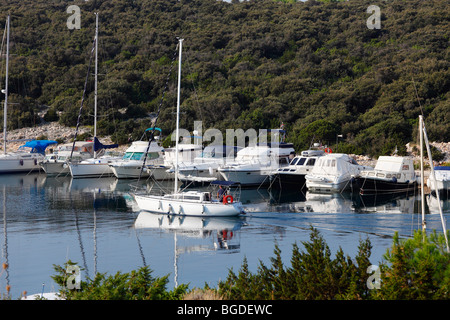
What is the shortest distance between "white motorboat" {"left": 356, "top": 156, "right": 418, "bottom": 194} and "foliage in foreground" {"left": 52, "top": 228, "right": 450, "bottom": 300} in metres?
22.9

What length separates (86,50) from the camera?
72562 millimetres

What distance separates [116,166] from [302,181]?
44.1 feet

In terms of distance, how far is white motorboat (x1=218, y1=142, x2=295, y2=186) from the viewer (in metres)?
35.2

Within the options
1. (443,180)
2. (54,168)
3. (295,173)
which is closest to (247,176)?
(295,173)

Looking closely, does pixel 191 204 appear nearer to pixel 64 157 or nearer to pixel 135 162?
pixel 135 162

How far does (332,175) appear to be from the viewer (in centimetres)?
3291

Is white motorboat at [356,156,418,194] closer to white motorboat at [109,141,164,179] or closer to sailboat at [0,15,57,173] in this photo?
white motorboat at [109,141,164,179]

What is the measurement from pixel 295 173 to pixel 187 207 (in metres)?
12.3

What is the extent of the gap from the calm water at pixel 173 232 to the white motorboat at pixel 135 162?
7513mm

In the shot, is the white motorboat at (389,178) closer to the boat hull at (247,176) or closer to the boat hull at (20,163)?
the boat hull at (247,176)

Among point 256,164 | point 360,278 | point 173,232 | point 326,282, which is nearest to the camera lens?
point 326,282

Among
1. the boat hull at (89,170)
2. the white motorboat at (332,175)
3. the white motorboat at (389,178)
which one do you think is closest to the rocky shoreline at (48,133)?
the boat hull at (89,170)

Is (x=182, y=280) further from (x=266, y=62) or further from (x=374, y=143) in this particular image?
(x=266, y=62)
